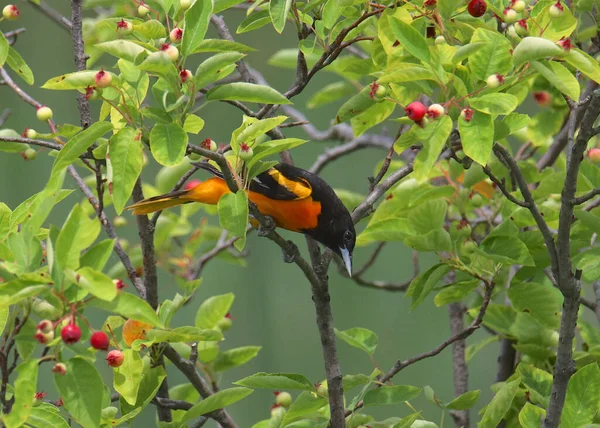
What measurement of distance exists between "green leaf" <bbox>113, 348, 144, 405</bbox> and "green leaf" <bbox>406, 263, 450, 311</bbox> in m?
0.63

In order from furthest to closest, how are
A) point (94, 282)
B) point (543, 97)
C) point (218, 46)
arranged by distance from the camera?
point (543, 97) → point (218, 46) → point (94, 282)

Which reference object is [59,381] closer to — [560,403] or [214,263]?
[560,403]

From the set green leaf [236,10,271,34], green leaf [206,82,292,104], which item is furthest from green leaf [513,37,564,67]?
green leaf [236,10,271,34]

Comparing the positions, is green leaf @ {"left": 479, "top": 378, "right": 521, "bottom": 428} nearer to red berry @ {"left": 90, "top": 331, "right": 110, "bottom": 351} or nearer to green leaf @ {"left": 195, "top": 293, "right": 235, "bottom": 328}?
green leaf @ {"left": 195, "top": 293, "right": 235, "bottom": 328}

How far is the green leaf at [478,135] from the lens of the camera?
1.43m

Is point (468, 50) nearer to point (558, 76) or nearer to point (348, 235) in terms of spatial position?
point (558, 76)

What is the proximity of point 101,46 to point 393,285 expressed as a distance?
1960 millimetres

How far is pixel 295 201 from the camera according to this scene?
2680 mm

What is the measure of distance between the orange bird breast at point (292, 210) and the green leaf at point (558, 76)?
1.27 metres

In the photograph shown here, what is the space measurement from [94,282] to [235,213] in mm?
343

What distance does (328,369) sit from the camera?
188cm

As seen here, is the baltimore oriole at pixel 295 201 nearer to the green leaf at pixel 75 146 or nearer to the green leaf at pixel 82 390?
the green leaf at pixel 75 146

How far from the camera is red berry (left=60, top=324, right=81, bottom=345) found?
1247mm

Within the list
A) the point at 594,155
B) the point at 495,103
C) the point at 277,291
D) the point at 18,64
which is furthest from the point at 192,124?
the point at 277,291
